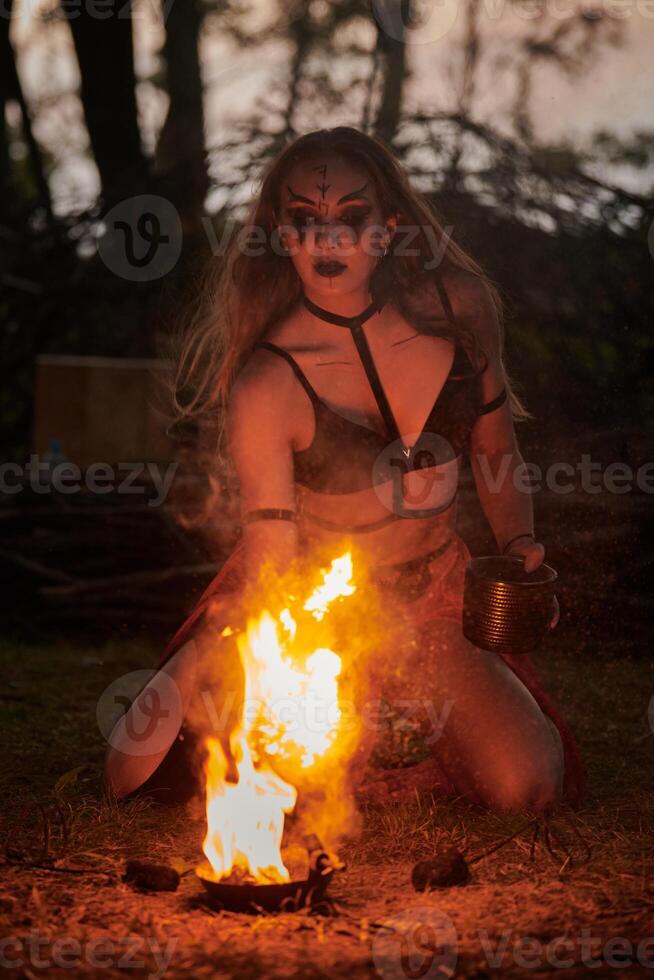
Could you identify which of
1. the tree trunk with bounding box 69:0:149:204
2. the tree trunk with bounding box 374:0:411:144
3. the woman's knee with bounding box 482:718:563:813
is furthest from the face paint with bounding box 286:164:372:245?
the tree trunk with bounding box 69:0:149:204

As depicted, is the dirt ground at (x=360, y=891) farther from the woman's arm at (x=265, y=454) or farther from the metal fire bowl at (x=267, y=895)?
the woman's arm at (x=265, y=454)

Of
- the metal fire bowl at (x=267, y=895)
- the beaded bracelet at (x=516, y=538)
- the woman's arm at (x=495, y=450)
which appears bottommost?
the metal fire bowl at (x=267, y=895)

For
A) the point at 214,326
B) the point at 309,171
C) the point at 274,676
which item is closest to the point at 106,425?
the point at 214,326

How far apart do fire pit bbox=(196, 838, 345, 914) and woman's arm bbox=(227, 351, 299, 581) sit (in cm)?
90

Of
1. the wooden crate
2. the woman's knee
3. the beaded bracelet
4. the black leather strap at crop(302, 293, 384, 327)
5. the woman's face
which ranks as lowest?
the wooden crate

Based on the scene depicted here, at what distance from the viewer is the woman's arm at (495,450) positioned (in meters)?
3.68

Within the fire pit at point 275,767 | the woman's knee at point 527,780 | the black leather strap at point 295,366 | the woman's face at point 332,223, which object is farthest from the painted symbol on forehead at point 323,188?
the woman's knee at point 527,780

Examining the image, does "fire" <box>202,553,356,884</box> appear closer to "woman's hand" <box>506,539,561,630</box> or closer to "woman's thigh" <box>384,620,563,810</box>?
"woman's thigh" <box>384,620,563,810</box>

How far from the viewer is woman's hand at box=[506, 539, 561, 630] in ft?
11.3

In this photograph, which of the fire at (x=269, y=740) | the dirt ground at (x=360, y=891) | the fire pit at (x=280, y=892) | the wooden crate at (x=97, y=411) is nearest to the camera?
the dirt ground at (x=360, y=891)

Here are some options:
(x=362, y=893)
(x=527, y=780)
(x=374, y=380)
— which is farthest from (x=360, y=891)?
(x=374, y=380)

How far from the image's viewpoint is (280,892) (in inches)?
105

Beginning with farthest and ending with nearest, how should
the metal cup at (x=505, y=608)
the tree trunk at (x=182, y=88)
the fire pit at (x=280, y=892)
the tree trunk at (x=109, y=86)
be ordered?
the tree trunk at (x=182, y=88) < the tree trunk at (x=109, y=86) < the metal cup at (x=505, y=608) < the fire pit at (x=280, y=892)

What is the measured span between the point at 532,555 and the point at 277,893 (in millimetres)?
1320
